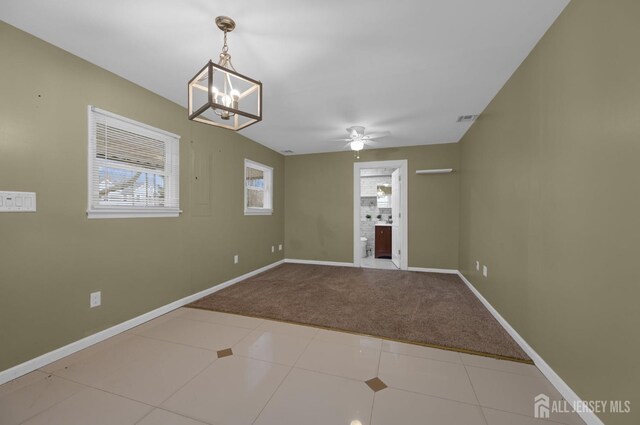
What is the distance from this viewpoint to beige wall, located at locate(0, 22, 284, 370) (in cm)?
167

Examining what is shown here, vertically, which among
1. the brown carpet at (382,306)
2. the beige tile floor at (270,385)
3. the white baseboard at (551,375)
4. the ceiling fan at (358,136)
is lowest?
the beige tile floor at (270,385)

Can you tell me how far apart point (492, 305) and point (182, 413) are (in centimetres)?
307

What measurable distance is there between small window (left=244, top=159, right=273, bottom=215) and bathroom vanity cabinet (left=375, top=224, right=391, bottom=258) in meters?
2.99

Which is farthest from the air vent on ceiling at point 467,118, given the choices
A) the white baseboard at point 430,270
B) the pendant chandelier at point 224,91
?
the pendant chandelier at point 224,91

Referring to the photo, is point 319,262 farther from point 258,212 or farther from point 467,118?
point 467,118

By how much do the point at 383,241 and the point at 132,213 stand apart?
5318mm

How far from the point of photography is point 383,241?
20.6 ft

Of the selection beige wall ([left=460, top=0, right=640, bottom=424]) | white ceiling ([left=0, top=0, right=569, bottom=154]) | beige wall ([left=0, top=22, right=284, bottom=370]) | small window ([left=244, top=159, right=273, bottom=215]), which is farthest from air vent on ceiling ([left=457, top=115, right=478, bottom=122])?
beige wall ([left=0, top=22, right=284, bottom=370])

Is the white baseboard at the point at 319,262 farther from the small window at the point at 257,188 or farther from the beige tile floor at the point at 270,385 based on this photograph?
the beige tile floor at the point at 270,385

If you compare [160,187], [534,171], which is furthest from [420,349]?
[160,187]

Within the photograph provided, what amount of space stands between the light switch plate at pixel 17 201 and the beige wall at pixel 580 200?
11.8 feet

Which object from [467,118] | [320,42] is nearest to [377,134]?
[467,118]

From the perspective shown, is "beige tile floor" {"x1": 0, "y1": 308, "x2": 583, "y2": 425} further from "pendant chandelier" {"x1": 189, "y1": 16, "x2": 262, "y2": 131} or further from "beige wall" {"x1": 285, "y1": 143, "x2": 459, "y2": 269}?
"beige wall" {"x1": 285, "y1": 143, "x2": 459, "y2": 269}

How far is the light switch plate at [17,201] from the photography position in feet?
→ 5.33
